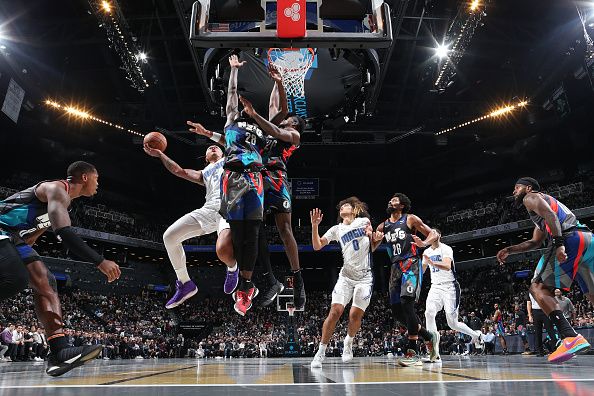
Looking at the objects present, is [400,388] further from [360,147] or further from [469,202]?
[469,202]

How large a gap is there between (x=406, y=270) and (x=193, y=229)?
120 inches

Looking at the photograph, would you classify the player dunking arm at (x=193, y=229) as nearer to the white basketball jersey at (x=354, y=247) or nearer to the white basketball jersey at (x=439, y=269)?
the white basketball jersey at (x=354, y=247)

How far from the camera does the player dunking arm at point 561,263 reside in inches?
181

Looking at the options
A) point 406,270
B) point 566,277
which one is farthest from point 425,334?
point 566,277

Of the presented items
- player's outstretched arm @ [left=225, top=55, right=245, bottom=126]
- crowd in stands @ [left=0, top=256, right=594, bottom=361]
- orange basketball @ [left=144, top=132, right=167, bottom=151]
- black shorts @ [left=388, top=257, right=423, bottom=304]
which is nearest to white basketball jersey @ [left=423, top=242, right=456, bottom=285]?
black shorts @ [left=388, top=257, right=423, bottom=304]

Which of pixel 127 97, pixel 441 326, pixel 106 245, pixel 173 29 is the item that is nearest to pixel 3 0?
pixel 173 29

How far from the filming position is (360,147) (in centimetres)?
2762

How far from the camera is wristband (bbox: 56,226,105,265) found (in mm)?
3463

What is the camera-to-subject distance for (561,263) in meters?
4.66

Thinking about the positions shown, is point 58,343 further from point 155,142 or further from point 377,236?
point 377,236

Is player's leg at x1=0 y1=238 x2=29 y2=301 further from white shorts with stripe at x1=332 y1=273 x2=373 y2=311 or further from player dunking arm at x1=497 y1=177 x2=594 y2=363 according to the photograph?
player dunking arm at x1=497 y1=177 x2=594 y2=363

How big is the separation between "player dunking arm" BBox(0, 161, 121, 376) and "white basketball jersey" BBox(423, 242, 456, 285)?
19.2ft

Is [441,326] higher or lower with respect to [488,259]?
lower

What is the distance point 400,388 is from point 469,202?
28639 mm
